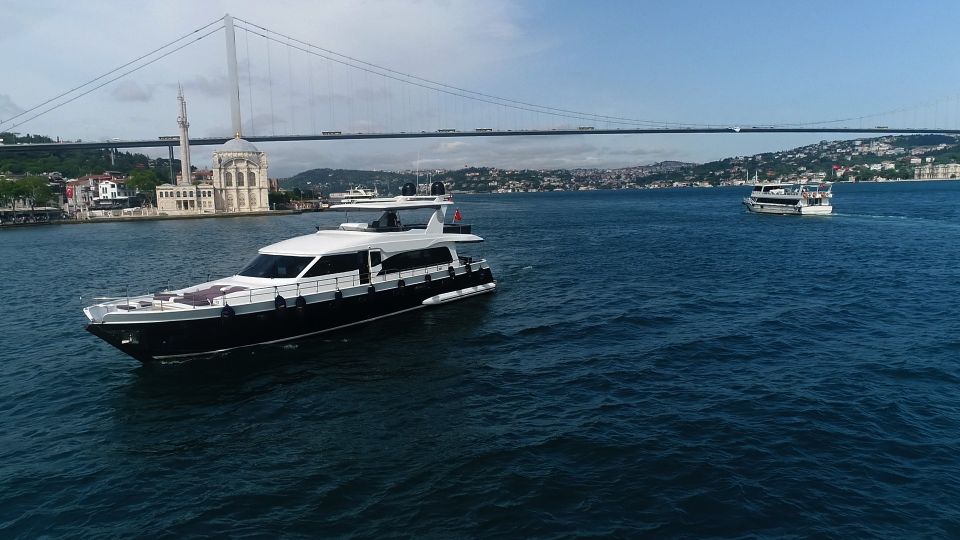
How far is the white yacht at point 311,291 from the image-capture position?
1538cm

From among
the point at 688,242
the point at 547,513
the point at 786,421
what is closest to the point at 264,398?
the point at 547,513

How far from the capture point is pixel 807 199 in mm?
69000

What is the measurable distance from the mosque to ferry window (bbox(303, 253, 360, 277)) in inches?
4250

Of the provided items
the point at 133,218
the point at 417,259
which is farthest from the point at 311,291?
the point at 133,218

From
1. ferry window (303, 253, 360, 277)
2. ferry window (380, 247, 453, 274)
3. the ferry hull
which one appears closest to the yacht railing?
ferry window (303, 253, 360, 277)

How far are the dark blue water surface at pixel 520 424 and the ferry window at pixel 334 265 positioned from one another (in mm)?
2221

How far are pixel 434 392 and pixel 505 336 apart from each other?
5.38 meters

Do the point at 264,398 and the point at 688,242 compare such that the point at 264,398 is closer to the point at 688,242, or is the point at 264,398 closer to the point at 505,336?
the point at 505,336

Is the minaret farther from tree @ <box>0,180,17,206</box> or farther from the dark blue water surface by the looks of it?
the dark blue water surface

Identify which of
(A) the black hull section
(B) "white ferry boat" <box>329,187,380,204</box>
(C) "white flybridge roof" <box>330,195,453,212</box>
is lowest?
(A) the black hull section

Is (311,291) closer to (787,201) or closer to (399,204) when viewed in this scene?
(399,204)

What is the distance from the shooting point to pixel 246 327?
54.0 feet

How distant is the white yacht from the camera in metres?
15.4

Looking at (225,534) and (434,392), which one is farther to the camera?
(434,392)
